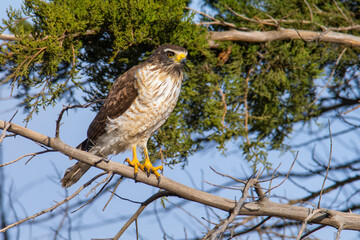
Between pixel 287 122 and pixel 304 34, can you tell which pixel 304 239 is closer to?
pixel 287 122

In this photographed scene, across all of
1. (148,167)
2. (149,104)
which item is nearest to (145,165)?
(148,167)

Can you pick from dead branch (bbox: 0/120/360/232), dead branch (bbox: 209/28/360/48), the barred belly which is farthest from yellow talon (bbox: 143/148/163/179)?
dead branch (bbox: 209/28/360/48)

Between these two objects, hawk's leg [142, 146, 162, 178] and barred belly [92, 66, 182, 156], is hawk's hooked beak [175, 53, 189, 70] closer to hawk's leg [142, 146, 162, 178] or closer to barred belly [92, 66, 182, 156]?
barred belly [92, 66, 182, 156]

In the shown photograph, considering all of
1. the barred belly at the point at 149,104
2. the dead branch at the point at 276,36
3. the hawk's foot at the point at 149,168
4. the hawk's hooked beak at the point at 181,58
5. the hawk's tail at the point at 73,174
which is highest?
the dead branch at the point at 276,36

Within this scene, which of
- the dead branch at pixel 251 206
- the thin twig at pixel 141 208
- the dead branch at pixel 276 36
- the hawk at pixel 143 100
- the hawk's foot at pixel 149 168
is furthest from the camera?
the dead branch at pixel 276 36

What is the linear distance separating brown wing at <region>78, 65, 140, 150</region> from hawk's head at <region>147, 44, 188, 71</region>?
0.20 metres

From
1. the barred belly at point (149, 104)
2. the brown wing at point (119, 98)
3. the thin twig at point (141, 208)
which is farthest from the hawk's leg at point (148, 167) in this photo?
the brown wing at point (119, 98)

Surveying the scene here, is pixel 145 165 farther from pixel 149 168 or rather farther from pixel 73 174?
pixel 73 174

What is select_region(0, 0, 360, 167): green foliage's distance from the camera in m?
3.92

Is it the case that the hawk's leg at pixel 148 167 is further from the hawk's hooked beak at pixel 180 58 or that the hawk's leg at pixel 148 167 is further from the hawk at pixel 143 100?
the hawk's hooked beak at pixel 180 58

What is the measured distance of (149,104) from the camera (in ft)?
13.8

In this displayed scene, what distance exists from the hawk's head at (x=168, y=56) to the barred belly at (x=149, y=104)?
76 mm

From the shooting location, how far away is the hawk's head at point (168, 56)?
413 centimetres

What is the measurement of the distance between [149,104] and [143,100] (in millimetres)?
70
